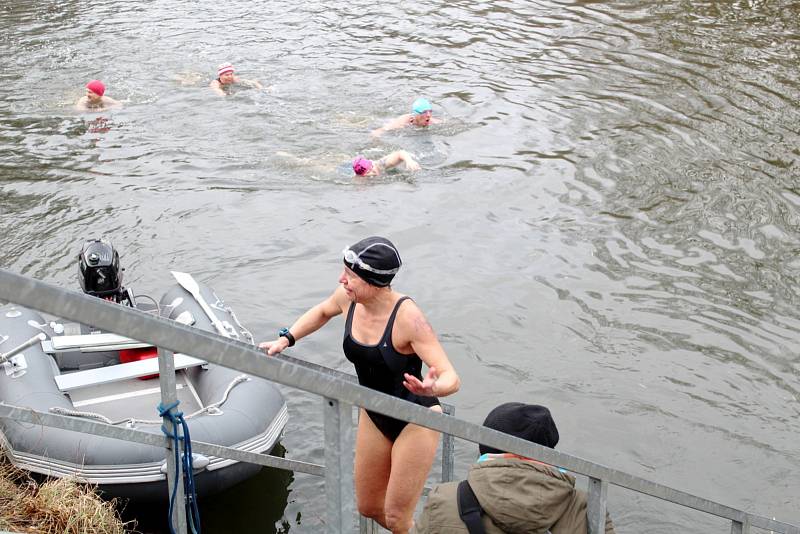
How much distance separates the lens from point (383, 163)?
12484 mm


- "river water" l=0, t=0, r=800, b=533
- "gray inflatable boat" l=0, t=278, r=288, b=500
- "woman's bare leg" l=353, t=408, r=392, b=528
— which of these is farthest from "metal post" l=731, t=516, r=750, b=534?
"gray inflatable boat" l=0, t=278, r=288, b=500

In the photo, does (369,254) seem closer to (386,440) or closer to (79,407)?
(386,440)

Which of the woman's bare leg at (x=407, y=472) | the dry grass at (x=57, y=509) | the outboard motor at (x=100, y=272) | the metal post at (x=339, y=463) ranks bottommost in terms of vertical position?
the dry grass at (x=57, y=509)

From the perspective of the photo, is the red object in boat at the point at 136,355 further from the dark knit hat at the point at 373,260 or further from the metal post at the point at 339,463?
the metal post at the point at 339,463

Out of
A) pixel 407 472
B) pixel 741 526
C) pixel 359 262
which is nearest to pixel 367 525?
pixel 407 472

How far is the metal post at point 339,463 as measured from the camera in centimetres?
238

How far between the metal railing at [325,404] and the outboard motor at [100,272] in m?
3.26

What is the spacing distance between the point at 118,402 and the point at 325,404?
4601 millimetres

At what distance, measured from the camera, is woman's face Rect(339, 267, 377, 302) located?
15.6ft

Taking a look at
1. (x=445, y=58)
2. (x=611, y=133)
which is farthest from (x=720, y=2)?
(x=611, y=133)

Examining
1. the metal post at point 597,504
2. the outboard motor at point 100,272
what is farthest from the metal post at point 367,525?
the outboard motor at point 100,272

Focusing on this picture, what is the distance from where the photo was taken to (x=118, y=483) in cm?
573

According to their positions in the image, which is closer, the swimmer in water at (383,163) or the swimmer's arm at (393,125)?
the swimmer in water at (383,163)

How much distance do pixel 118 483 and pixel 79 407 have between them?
94 cm
